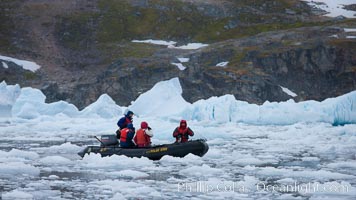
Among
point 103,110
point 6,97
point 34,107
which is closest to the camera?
point 34,107

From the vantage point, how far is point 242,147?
23.8 metres

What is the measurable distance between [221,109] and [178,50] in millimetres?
48878

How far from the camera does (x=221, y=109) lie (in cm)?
3856

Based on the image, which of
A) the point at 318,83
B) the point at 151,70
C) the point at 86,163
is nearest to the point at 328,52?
the point at 318,83

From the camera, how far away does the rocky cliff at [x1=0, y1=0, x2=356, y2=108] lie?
70.4 meters

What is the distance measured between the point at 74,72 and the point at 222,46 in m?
21.4

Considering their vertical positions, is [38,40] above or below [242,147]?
above

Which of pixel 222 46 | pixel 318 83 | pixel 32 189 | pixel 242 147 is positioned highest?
pixel 222 46

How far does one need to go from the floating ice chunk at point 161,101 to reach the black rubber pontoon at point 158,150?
21230 millimetres

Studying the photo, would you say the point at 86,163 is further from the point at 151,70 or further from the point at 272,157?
the point at 151,70

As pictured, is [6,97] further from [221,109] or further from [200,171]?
[200,171]

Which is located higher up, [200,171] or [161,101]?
[161,101]

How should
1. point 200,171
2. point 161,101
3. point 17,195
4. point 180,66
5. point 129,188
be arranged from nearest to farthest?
point 17,195 → point 129,188 → point 200,171 → point 161,101 → point 180,66

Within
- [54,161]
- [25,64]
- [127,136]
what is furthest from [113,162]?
[25,64]
